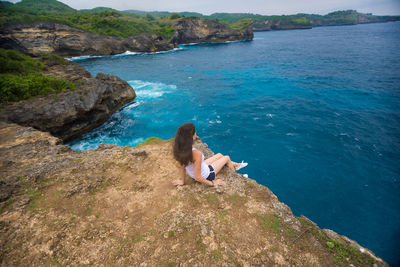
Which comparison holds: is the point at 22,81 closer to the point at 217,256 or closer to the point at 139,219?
the point at 139,219

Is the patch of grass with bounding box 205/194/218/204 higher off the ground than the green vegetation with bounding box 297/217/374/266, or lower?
higher

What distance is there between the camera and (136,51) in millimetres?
78125

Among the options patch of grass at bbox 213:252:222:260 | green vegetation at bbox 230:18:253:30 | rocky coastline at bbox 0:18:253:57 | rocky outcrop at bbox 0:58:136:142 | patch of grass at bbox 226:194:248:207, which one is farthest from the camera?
green vegetation at bbox 230:18:253:30

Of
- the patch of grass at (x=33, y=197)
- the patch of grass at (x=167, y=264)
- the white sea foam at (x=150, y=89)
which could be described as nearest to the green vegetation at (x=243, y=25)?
the white sea foam at (x=150, y=89)

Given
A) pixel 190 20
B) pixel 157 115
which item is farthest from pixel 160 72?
pixel 190 20

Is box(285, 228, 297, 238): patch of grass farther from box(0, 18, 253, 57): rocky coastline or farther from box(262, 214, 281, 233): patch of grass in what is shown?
box(0, 18, 253, 57): rocky coastline

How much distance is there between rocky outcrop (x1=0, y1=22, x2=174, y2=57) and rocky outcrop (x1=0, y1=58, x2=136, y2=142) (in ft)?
136

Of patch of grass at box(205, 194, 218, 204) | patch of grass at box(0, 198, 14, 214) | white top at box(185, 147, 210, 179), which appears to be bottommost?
patch of grass at box(205, 194, 218, 204)

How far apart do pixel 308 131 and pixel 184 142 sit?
56.0 ft

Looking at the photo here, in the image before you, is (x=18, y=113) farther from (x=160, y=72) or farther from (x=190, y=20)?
(x=190, y=20)

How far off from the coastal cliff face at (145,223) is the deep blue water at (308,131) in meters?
6.88

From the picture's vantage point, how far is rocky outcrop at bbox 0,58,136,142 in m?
14.3

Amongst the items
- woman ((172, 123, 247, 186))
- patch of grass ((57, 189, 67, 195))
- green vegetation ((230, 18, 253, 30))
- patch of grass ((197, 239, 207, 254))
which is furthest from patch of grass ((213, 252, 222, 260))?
green vegetation ((230, 18, 253, 30))

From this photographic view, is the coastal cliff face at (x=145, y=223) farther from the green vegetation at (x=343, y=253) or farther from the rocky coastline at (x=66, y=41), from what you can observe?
the rocky coastline at (x=66, y=41)
